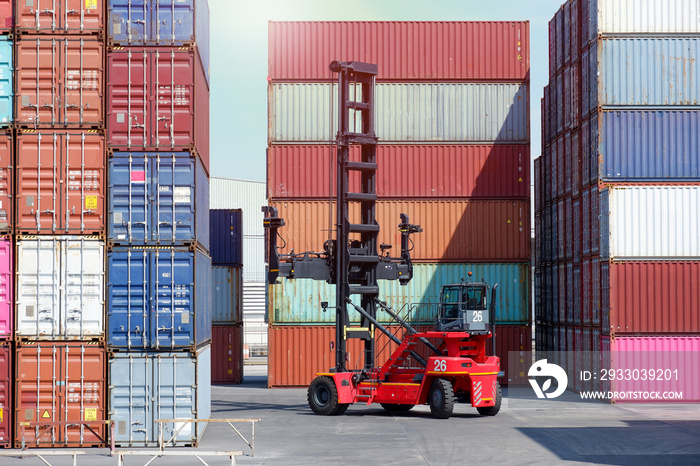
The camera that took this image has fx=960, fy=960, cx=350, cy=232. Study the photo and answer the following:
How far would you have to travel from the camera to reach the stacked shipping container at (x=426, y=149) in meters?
37.5

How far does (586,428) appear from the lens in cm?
2411

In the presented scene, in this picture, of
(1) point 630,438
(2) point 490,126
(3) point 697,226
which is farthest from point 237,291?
(1) point 630,438

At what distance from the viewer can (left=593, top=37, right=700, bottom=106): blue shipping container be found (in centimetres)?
3156

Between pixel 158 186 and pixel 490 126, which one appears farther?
pixel 490 126

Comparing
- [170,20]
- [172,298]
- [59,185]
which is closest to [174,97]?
[170,20]

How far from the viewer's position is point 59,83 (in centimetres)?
2109

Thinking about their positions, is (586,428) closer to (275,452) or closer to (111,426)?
(275,452)

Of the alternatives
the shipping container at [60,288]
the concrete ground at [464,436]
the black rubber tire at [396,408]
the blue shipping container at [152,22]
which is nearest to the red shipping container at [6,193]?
the shipping container at [60,288]

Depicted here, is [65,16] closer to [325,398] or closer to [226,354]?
[325,398]

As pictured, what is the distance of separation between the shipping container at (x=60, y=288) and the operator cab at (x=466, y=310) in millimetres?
10607

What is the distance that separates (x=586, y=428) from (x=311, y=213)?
639 inches

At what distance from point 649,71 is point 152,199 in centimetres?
1842

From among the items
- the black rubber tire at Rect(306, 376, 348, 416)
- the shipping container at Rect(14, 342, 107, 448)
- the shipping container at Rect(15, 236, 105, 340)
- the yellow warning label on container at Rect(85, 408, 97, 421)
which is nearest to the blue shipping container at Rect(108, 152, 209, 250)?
the shipping container at Rect(15, 236, 105, 340)

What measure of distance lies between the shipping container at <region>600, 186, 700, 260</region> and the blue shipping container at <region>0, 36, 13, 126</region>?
1883 centimetres
